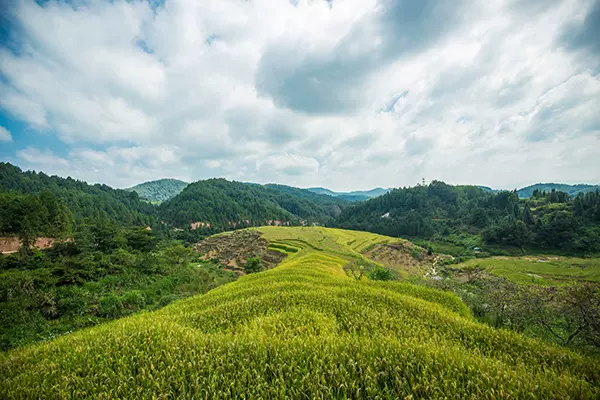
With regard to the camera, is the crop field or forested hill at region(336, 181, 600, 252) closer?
the crop field

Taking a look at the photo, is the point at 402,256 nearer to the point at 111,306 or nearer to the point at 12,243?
the point at 111,306

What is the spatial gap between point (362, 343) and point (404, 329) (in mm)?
2504

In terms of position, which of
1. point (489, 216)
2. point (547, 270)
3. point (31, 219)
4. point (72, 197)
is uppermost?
point (72, 197)

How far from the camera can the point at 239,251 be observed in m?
70.2

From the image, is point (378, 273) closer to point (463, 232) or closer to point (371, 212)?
point (463, 232)

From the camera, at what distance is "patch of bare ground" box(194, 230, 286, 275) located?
58.2 meters

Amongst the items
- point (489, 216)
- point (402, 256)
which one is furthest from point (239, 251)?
point (489, 216)

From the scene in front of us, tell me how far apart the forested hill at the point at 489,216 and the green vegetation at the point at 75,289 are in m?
94.7

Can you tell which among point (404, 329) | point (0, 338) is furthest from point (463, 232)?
point (0, 338)

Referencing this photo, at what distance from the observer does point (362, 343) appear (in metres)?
5.30

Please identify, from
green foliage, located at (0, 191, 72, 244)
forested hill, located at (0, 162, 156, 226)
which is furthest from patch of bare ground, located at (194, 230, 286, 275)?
forested hill, located at (0, 162, 156, 226)

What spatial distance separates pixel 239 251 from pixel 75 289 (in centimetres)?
5066

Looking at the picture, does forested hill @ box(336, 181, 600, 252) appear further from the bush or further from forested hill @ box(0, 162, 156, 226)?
forested hill @ box(0, 162, 156, 226)

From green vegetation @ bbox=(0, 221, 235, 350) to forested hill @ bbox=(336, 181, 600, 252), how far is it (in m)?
94.7
